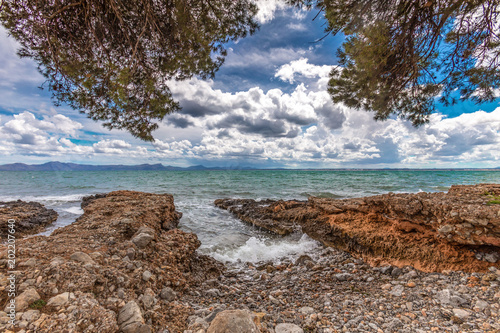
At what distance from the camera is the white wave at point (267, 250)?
6590mm

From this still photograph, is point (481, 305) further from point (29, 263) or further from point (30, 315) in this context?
point (29, 263)

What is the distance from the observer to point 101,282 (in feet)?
9.41

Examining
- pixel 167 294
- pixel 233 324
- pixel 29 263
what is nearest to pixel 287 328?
pixel 233 324

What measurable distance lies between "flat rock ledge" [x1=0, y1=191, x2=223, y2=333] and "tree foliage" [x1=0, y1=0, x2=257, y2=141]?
3.01 metres

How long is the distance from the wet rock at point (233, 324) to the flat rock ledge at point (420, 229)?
454 cm

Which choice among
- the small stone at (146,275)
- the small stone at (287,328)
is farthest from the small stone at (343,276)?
the small stone at (146,275)

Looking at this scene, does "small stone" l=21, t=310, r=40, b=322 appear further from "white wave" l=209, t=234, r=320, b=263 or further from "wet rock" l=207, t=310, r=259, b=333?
"white wave" l=209, t=234, r=320, b=263

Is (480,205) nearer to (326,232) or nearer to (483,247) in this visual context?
(483,247)

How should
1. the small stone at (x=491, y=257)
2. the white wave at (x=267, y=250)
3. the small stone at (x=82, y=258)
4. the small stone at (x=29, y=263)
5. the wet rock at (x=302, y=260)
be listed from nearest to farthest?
the small stone at (x=29, y=263) < the small stone at (x=82, y=258) < the small stone at (x=491, y=257) < the wet rock at (x=302, y=260) < the white wave at (x=267, y=250)

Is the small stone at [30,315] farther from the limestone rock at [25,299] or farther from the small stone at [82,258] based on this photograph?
the small stone at [82,258]

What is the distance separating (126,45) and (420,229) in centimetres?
938

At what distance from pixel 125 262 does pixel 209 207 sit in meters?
11.8

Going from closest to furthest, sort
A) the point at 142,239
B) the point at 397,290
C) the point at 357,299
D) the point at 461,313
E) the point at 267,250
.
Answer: the point at 461,313
the point at 357,299
the point at 397,290
the point at 142,239
the point at 267,250

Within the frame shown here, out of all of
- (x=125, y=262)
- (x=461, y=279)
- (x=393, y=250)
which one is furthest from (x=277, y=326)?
(x=393, y=250)
